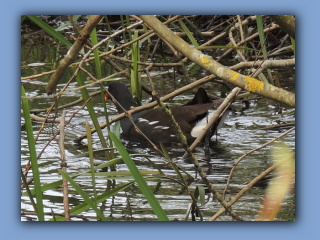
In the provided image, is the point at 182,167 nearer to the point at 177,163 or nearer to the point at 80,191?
the point at 177,163

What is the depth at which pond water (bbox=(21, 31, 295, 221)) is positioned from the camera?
2.87 meters

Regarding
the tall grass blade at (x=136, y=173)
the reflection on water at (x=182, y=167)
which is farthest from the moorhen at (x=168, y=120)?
the tall grass blade at (x=136, y=173)

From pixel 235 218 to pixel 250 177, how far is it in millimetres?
842

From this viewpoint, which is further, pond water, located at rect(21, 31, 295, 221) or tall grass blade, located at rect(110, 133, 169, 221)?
pond water, located at rect(21, 31, 295, 221)

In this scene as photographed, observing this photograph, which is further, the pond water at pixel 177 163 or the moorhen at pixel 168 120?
the moorhen at pixel 168 120

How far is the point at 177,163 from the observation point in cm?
378

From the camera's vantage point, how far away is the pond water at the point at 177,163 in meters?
2.87

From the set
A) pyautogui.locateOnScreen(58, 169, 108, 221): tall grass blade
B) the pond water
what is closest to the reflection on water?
the pond water

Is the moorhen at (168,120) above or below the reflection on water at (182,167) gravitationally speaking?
above

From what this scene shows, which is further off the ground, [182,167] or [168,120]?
[168,120]

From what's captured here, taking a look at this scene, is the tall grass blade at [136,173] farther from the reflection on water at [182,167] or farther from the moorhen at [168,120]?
the moorhen at [168,120]

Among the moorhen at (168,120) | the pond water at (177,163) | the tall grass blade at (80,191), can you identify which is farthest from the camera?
the moorhen at (168,120)

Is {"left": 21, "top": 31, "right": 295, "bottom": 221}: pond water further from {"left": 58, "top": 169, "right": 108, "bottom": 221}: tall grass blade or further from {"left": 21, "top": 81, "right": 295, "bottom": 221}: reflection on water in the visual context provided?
{"left": 58, "top": 169, "right": 108, "bottom": 221}: tall grass blade

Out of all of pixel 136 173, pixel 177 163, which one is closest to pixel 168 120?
pixel 177 163
